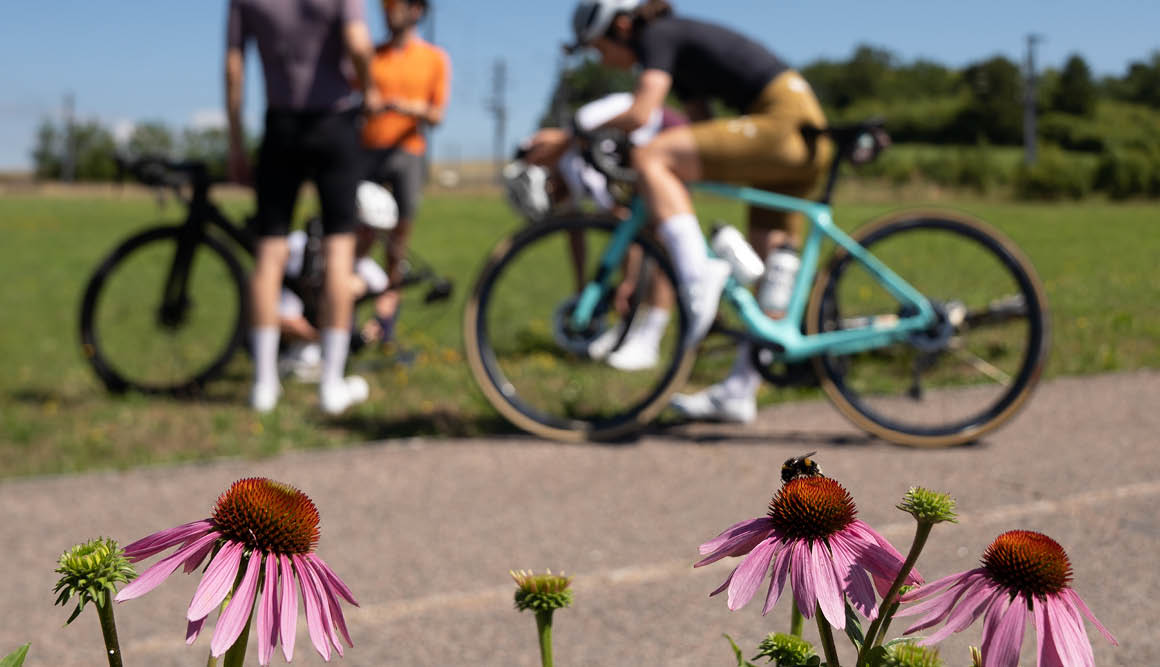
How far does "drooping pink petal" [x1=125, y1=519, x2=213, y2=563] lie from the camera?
34.0 inches

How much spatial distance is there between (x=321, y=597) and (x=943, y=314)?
3.75 metres

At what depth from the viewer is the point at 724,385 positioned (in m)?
4.73

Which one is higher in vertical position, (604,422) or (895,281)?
(895,281)

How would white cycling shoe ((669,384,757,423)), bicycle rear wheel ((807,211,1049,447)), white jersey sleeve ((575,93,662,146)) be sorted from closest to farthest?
bicycle rear wheel ((807,211,1049,447))
white cycling shoe ((669,384,757,423))
white jersey sleeve ((575,93,662,146))

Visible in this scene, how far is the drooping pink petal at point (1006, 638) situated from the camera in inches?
30.6

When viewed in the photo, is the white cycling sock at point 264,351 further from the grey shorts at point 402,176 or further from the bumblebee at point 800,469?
the bumblebee at point 800,469

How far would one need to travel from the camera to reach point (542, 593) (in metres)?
0.98

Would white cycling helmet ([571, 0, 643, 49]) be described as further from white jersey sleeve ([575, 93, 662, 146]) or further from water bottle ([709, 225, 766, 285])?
water bottle ([709, 225, 766, 285])

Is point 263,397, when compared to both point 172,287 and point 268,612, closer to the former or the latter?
point 172,287

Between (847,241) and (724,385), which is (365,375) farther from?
(847,241)

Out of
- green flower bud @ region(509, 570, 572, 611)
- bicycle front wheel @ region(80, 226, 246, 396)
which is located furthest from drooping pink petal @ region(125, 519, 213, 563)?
bicycle front wheel @ region(80, 226, 246, 396)

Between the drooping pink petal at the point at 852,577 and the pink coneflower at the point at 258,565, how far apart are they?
0.36m

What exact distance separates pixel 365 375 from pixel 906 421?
286cm

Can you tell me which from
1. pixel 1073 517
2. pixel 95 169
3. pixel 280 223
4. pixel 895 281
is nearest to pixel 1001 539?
pixel 1073 517
